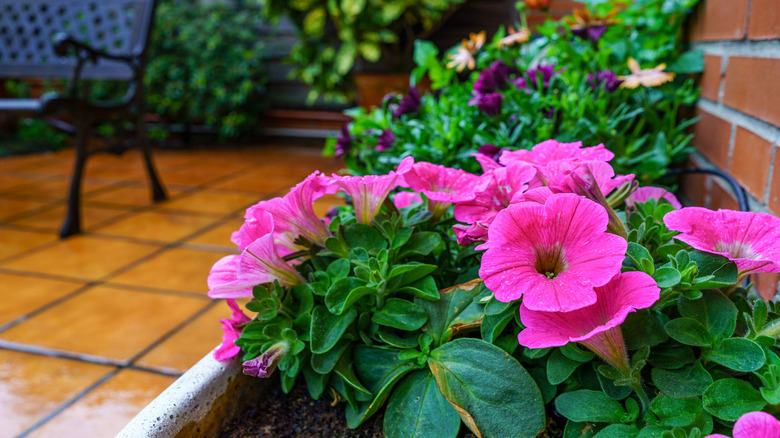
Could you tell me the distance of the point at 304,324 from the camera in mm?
645

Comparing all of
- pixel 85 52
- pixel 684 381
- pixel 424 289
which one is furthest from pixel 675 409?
pixel 85 52

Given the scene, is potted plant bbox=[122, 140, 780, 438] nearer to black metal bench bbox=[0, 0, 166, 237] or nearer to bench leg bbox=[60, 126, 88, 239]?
bench leg bbox=[60, 126, 88, 239]

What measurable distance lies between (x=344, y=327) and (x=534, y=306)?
23cm

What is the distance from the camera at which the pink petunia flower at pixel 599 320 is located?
47 cm

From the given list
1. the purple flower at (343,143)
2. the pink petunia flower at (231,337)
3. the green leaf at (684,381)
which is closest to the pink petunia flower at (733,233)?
the green leaf at (684,381)

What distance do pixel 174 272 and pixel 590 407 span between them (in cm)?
175

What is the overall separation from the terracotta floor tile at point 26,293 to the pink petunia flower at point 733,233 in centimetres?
182

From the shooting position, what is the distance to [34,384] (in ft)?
4.41

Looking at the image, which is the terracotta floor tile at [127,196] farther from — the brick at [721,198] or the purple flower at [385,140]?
the brick at [721,198]

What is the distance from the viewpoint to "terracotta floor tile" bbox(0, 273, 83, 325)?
1.73 metres

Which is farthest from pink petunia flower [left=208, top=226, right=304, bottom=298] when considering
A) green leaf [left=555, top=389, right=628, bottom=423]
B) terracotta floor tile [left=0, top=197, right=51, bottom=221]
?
terracotta floor tile [left=0, top=197, right=51, bottom=221]

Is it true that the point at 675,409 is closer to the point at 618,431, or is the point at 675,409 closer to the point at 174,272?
the point at 618,431

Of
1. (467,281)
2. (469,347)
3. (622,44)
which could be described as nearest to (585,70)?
(622,44)

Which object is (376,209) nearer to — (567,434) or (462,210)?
(462,210)
